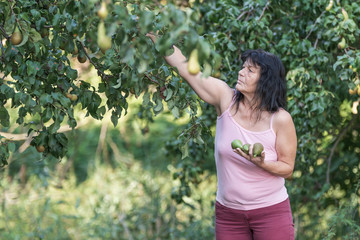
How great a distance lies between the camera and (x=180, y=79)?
208cm

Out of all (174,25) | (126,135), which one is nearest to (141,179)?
(126,135)

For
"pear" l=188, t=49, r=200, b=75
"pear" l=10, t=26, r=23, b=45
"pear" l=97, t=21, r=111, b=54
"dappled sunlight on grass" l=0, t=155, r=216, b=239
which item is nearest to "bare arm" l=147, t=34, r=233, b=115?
"pear" l=10, t=26, r=23, b=45

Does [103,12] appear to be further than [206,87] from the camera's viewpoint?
No

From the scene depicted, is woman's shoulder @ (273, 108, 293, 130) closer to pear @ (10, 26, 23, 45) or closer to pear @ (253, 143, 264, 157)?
pear @ (253, 143, 264, 157)

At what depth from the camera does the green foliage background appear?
64.6 inches

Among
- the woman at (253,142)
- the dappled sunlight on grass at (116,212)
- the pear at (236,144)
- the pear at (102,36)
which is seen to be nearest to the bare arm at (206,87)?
the woman at (253,142)

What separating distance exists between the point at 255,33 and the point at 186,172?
1177 mm

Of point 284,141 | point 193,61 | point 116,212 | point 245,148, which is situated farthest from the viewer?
point 116,212

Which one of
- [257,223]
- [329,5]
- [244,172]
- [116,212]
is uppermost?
[329,5]

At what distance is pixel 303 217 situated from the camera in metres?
4.43

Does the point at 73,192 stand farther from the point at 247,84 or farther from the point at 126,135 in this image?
the point at 247,84

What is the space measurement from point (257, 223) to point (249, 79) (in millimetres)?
533

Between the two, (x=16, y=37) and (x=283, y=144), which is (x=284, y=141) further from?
(x=16, y=37)

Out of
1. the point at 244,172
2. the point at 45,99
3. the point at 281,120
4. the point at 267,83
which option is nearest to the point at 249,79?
the point at 267,83
